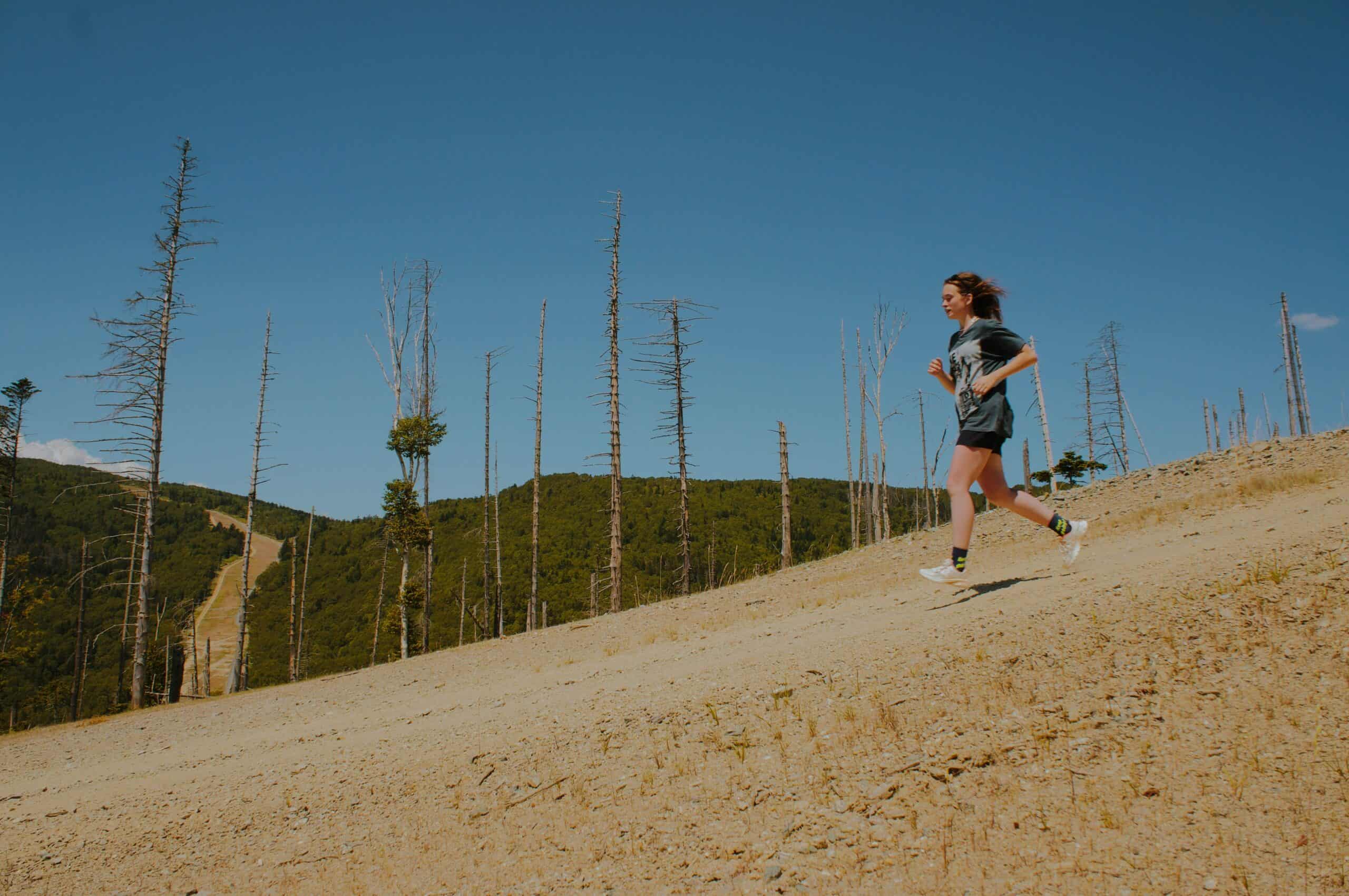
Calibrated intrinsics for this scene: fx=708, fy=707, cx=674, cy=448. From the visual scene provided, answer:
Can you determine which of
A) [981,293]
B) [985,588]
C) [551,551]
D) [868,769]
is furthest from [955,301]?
[551,551]

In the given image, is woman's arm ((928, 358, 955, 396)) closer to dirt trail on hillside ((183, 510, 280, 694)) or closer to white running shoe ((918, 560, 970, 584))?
white running shoe ((918, 560, 970, 584))

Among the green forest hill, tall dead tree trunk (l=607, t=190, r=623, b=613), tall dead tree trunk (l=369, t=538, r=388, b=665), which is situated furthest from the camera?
the green forest hill

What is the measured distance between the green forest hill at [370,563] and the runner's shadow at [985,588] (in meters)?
53.5

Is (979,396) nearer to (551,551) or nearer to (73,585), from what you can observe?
(73,585)

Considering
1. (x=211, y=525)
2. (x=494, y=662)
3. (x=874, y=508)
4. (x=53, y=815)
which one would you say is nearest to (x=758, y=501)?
(x=874, y=508)

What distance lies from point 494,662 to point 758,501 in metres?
99.5

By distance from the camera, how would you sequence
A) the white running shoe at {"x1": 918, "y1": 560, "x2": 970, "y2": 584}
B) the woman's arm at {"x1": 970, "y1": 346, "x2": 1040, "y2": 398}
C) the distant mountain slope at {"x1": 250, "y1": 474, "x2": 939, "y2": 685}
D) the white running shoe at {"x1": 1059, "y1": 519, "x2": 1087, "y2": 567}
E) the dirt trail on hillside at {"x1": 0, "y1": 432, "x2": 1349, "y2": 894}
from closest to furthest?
the dirt trail on hillside at {"x1": 0, "y1": 432, "x2": 1349, "y2": 894}
the woman's arm at {"x1": 970, "y1": 346, "x2": 1040, "y2": 398}
the white running shoe at {"x1": 918, "y1": 560, "x2": 970, "y2": 584}
the white running shoe at {"x1": 1059, "y1": 519, "x2": 1087, "y2": 567}
the distant mountain slope at {"x1": 250, "y1": 474, "x2": 939, "y2": 685}

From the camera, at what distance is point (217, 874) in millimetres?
4992

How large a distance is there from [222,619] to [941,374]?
126456mm

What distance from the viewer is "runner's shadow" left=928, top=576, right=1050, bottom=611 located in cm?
721

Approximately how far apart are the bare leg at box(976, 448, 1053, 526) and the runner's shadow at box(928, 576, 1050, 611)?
45.0 inches

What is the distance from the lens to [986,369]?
19.9ft

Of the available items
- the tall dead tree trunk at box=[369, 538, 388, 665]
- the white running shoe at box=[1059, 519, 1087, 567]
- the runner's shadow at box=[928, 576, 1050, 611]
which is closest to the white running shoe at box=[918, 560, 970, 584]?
the runner's shadow at box=[928, 576, 1050, 611]

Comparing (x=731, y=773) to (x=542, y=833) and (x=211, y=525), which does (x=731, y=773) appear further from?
(x=211, y=525)
